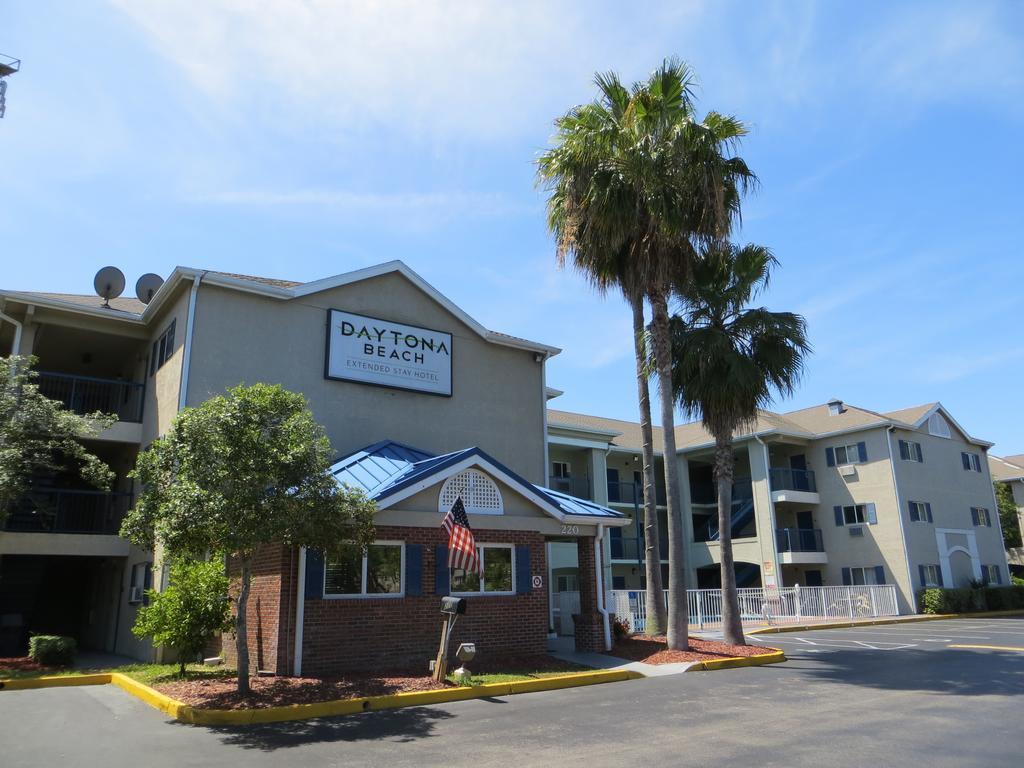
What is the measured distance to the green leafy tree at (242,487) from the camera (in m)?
11.0

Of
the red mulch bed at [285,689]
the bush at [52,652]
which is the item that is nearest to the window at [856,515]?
the red mulch bed at [285,689]

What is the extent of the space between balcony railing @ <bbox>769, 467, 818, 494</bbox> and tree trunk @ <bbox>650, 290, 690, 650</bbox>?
1943cm

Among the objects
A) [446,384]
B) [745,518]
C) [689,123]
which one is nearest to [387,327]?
[446,384]

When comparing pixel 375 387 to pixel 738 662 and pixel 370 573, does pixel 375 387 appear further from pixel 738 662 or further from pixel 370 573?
pixel 738 662

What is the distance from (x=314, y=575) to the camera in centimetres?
1351

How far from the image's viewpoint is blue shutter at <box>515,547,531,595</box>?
1590cm

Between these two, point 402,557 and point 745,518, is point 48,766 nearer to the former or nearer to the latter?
point 402,557

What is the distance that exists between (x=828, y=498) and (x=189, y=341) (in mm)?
29528

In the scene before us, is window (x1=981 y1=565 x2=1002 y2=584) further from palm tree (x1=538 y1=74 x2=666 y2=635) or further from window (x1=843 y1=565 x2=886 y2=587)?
palm tree (x1=538 y1=74 x2=666 y2=635)

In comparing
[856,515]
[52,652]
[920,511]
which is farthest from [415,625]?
[920,511]

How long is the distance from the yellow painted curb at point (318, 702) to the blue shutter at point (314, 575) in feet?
8.97

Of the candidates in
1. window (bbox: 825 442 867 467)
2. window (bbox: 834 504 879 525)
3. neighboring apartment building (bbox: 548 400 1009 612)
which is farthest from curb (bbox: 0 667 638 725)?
window (bbox: 825 442 867 467)

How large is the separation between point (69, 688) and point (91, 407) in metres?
9.33

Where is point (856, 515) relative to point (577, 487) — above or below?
below
